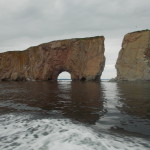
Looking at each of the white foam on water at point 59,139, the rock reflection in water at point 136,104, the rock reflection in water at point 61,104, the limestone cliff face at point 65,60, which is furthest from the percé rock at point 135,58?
the white foam on water at point 59,139

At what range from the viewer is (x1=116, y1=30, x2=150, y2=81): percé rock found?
6456 cm

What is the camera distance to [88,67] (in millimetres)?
72188

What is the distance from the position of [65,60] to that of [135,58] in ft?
81.7

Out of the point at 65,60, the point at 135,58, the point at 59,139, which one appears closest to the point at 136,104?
the point at 59,139

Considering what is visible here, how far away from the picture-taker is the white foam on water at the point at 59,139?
7.02 meters

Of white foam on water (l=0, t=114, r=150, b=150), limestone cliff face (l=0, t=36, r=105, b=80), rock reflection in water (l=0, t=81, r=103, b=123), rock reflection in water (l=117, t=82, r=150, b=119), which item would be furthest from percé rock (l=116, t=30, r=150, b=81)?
white foam on water (l=0, t=114, r=150, b=150)

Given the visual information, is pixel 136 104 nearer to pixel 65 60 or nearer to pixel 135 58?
pixel 135 58

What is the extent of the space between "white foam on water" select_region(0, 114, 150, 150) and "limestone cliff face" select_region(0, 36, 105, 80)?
203 ft

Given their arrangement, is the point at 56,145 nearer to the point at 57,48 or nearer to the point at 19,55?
the point at 57,48

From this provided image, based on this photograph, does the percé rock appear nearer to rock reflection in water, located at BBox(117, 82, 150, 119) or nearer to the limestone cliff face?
the limestone cliff face

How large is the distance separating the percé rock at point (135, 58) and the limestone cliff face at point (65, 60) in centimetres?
694

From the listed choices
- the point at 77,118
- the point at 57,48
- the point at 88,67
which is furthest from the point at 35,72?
the point at 77,118

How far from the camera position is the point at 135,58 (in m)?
67.6

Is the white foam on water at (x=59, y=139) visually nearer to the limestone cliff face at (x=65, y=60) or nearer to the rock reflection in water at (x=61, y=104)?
the rock reflection in water at (x=61, y=104)
